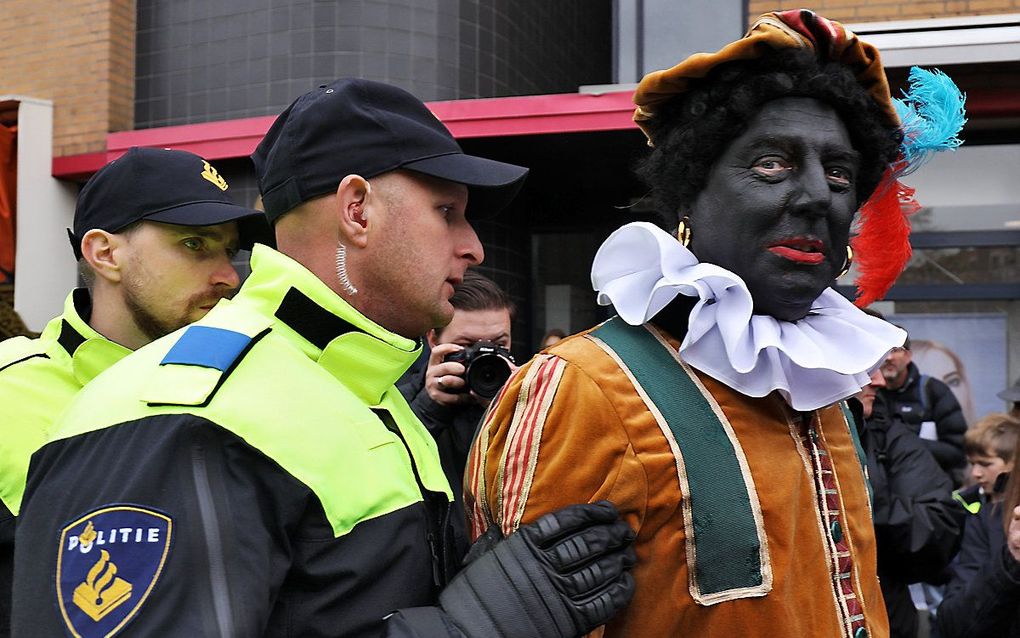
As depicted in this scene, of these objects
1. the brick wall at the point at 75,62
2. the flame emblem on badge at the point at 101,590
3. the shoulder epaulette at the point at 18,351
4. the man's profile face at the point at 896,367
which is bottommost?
the man's profile face at the point at 896,367

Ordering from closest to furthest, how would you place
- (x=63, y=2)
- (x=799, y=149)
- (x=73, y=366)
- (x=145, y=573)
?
(x=145, y=573)
(x=799, y=149)
(x=73, y=366)
(x=63, y=2)

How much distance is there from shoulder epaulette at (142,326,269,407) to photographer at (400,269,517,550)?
1.18m

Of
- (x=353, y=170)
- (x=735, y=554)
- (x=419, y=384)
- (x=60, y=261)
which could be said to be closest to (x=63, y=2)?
(x=60, y=261)

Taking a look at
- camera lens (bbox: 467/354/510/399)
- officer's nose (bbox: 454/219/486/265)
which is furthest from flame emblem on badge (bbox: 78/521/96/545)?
camera lens (bbox: 467/354/510/399)

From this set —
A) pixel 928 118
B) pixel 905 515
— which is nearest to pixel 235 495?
pixel 928 118

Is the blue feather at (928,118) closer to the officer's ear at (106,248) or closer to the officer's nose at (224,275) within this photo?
the officer's nose at (224,275)

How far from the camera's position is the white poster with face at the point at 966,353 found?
6.80m

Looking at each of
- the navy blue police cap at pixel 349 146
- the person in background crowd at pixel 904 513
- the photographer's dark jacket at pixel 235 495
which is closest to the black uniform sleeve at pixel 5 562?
the photographer's dark jacket at pixel 235 495

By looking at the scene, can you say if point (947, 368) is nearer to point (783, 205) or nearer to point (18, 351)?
point (783, 205)

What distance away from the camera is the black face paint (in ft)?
5.85

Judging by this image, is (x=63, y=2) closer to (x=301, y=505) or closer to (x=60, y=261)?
(x=60, y=261)

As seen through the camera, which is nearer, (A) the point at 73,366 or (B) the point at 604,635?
(B) the point at 604,635

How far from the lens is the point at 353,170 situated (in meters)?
1.57

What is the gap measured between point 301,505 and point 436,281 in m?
0.52
